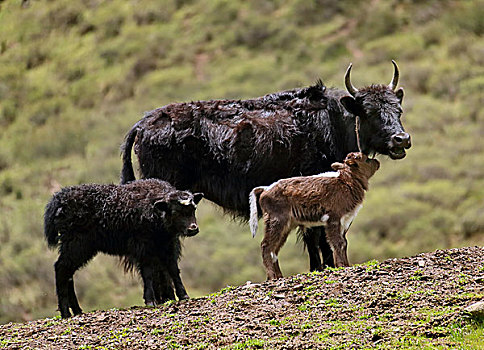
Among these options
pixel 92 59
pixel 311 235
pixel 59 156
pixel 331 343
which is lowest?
pixel 331 343

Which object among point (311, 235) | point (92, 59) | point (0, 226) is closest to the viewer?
point (311, 235)

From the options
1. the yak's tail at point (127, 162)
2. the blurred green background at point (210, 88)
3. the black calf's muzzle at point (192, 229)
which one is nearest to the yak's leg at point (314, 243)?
the black calf's muzzle at point (192, 229)

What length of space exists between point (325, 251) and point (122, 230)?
2.87 m

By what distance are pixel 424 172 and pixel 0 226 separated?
1537 cm

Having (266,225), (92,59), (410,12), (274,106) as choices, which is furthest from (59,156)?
(266,225)

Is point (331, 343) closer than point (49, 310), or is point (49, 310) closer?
point (331, 343)

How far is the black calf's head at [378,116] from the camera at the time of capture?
11844 mm

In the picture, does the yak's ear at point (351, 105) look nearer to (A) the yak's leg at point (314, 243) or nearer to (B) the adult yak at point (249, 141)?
(B) the adult yak at point (249, 141)

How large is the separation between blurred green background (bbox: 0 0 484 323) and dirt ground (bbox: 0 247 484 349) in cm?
1438

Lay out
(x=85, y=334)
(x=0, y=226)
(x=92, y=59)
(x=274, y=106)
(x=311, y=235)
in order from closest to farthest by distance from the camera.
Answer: (x=85, y=334), (x=311, y=235), (x=274, y=106), (x=0, y=226), (x=92, y=59)

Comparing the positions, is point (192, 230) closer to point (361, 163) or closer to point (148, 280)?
point (148, 280)

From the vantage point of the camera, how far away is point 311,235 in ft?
40.0

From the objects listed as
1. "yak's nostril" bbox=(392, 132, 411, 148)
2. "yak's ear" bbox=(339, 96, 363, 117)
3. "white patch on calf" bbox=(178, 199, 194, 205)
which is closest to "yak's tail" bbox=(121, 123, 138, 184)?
"white patch on calf" bbox=(178, 199, 194, 205)

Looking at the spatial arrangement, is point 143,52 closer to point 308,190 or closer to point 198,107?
point 198,107
